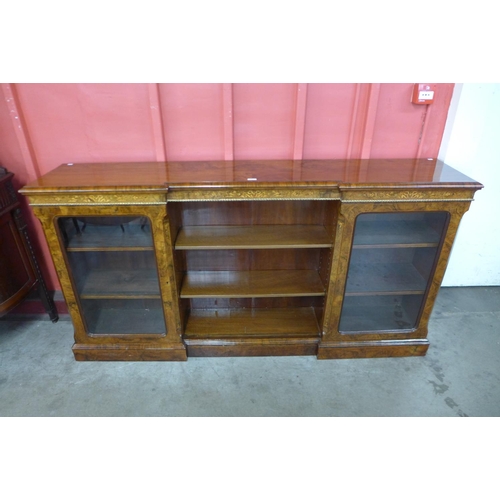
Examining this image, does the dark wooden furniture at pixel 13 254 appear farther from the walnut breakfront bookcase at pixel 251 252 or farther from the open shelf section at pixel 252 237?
the open shelf section at pixel 252 237

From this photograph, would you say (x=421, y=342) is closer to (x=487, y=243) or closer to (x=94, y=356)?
(x=487, y=243)

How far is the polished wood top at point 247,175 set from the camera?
1604 millimetres

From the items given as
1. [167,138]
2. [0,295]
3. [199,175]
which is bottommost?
[0,295]

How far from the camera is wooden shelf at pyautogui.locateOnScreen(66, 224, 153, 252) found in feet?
5.89

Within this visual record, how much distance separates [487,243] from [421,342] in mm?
1068

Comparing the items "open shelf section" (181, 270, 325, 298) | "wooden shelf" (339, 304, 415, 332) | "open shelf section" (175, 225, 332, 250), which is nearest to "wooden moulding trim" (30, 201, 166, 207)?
"open shelf section" (175, 225, 332, 250)

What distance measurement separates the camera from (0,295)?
6.46 feet

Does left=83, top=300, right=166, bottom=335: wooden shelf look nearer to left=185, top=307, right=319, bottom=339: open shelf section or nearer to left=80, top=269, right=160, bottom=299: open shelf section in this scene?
left=80, top=269, right=160, bottom=299: open shelf section

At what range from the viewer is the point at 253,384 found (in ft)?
6.26

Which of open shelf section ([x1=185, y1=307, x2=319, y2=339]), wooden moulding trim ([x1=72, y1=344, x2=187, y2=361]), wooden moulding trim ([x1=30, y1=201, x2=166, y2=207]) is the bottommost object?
wooden moulding trim ([x1=72, y1=344, x2=187, y2=361])

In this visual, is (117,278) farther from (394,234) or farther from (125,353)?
(394,234)

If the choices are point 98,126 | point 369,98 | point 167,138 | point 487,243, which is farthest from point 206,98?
point 487,243

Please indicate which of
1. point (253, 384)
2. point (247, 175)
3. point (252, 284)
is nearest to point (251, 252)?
point (252, 284)

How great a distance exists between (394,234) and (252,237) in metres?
0.77
